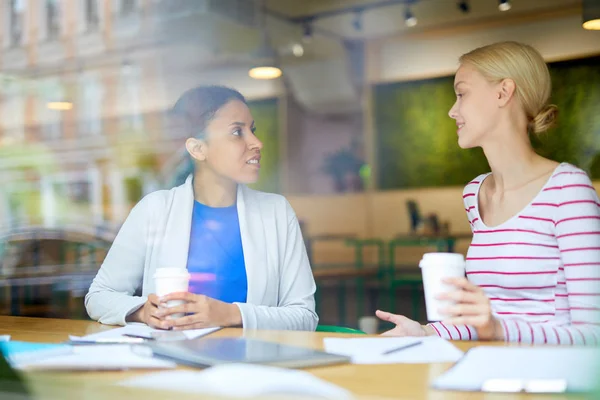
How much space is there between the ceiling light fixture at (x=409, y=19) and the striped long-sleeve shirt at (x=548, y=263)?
5704 mm

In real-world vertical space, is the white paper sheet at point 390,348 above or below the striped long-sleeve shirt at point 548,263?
below

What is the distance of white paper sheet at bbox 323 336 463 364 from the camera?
993 mm

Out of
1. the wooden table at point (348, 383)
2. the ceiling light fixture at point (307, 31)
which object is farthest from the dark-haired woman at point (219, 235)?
the ceiling light fixture at point (307, 31)

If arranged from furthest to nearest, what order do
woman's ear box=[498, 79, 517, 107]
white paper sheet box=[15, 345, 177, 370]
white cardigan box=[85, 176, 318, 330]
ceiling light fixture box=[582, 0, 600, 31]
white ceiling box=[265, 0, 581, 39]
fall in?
white ceiling box=[265, 0, 581, 39]
ceiling light fixture box=[582, 0, 600, 31]
white cardigan box=[85, 176, 318, 330]
woman's ear box=[498, 79, 517, 107]
white paper sheet box=[15, 345, 177, 370]

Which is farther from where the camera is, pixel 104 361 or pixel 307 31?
pixel 307 31

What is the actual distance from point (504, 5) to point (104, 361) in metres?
5.83

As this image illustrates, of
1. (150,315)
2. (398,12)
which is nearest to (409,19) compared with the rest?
(398,12)

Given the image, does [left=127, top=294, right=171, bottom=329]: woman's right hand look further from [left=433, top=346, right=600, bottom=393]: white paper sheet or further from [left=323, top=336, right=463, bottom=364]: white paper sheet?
[left=433, top=346, right=600, bottom=393]: white paper sheet

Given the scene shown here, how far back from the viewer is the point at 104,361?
0.95 meters

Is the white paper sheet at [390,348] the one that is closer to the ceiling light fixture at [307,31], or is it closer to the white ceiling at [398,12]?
the white ceiling at [398,12]

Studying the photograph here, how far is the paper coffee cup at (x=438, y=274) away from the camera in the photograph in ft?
3.44

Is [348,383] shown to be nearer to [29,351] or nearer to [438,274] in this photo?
[438,274]

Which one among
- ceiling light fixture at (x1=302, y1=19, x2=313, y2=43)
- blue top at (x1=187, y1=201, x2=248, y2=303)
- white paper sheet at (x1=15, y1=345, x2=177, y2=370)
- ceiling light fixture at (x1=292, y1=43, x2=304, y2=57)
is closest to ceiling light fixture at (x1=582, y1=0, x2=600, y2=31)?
blue top at (x1=187, y1=201, x2=248, y2=303)

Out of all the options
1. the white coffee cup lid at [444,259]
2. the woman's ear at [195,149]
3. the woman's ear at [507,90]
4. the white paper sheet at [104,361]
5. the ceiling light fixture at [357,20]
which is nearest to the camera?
the white paper sheet at [104,361]
